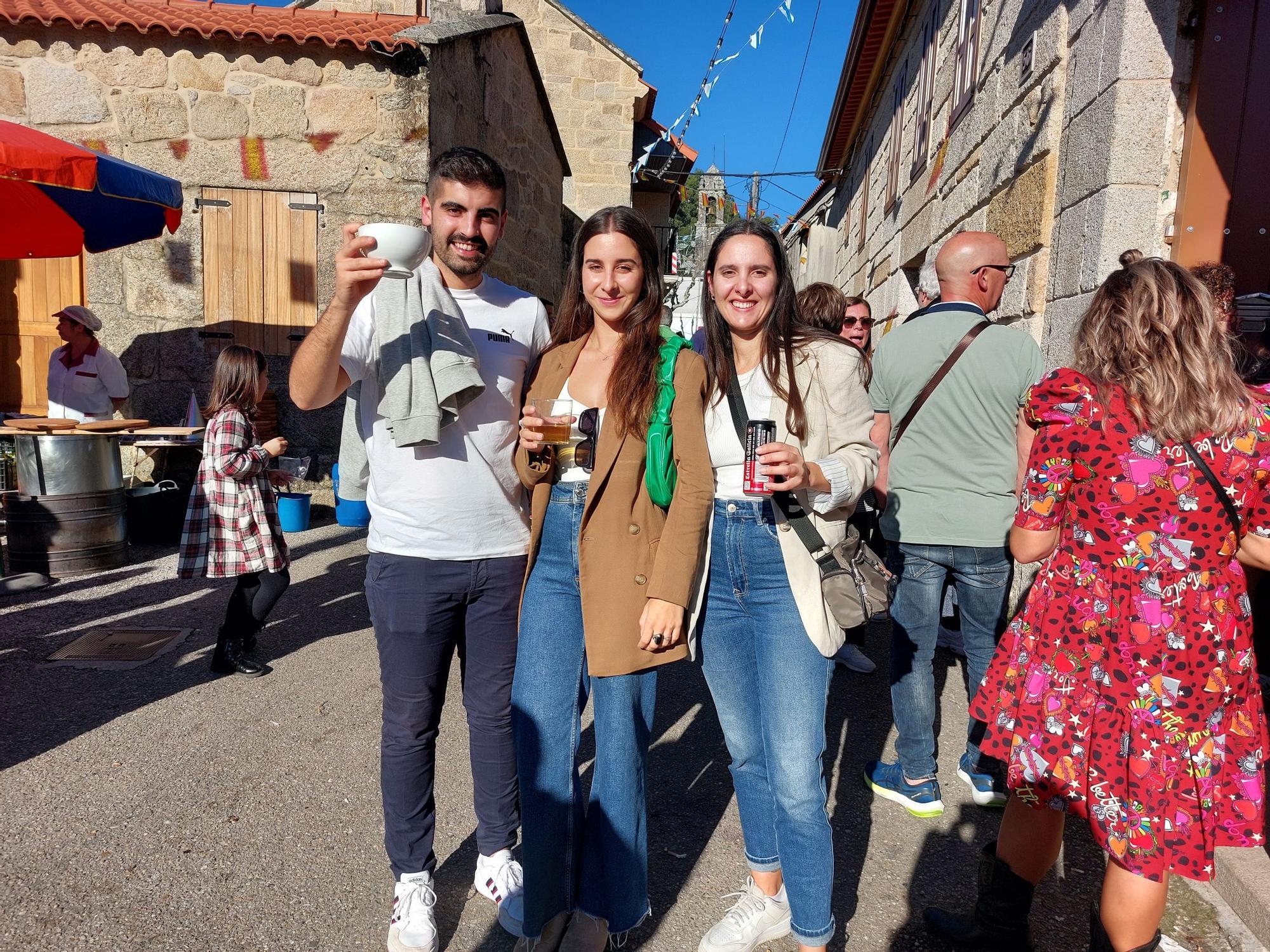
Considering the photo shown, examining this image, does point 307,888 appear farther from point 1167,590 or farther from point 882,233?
point 882,233

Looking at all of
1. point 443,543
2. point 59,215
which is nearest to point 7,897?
point 443,543

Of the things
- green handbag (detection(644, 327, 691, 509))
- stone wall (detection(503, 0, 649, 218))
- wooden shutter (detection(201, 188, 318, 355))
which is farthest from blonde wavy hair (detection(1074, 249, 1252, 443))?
stone wall (detection(503, 0, 649, 218))

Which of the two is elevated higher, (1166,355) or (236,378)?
(1166,355)

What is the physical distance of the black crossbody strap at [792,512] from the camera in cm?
203

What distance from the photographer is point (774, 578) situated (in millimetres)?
2055

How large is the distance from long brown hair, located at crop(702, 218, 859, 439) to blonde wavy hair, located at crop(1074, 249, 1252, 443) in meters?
0.58

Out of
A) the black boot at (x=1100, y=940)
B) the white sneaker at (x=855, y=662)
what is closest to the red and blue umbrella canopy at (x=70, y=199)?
the white sneaker at (x=855, y=662)

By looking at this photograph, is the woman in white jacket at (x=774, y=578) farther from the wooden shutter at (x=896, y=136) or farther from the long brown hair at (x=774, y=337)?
the wooden shutter at (x=896, y=136)

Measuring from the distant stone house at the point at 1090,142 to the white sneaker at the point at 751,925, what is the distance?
3.36 m

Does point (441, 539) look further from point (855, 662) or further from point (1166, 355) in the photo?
point (855, 662)

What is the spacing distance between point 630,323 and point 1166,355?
124 cm

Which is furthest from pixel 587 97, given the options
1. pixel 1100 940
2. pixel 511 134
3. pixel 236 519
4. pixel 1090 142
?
pixel 1100 940

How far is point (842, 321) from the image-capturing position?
14.3ft

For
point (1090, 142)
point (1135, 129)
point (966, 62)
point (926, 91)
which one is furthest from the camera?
point (926, 91)
